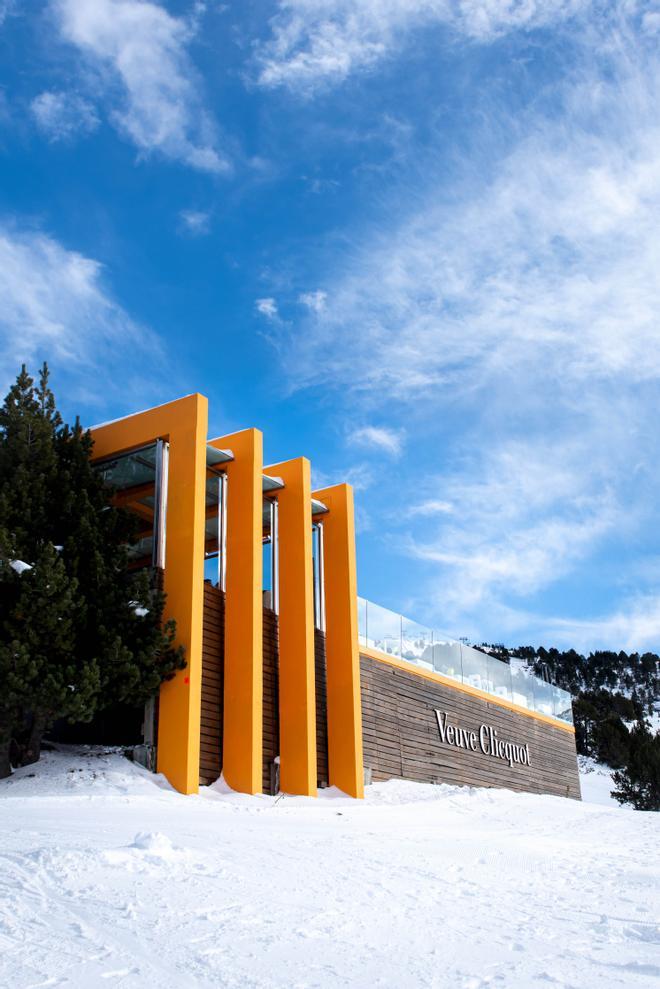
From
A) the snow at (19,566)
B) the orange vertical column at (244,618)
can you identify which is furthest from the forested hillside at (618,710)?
the snow at (19,566)

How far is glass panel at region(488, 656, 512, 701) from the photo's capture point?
2127 cm

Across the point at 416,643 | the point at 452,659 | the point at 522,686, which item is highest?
the point at 416,643

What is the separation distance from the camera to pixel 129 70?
13.3 m

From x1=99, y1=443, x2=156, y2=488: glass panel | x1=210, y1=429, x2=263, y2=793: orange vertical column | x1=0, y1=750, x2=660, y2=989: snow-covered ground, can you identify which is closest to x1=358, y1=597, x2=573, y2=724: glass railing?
x1=210, y1=429, x2=263, y2=793: orange vertical column

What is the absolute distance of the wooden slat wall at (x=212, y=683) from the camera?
12.6m

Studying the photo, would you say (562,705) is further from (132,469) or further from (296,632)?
(132,469)

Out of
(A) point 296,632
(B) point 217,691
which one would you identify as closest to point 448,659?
(A) point 296,632

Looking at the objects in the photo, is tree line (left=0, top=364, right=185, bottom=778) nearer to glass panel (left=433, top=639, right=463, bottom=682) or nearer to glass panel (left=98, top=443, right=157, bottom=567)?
glass panel (left=98, top=443, right=157, bottom=567)

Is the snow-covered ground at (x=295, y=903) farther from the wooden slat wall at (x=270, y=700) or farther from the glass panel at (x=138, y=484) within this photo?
the glass panel at (x=138, y=484)

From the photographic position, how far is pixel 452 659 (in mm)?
19625

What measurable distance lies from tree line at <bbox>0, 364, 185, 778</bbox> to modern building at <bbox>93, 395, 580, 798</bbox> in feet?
1.94

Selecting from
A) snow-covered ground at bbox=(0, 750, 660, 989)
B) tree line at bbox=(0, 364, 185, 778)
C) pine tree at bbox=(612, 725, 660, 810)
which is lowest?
snow-covered ground at bbox=(0, 750, 660, 989)

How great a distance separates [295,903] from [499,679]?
17.0m

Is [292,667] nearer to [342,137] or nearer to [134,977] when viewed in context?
[342,137]
